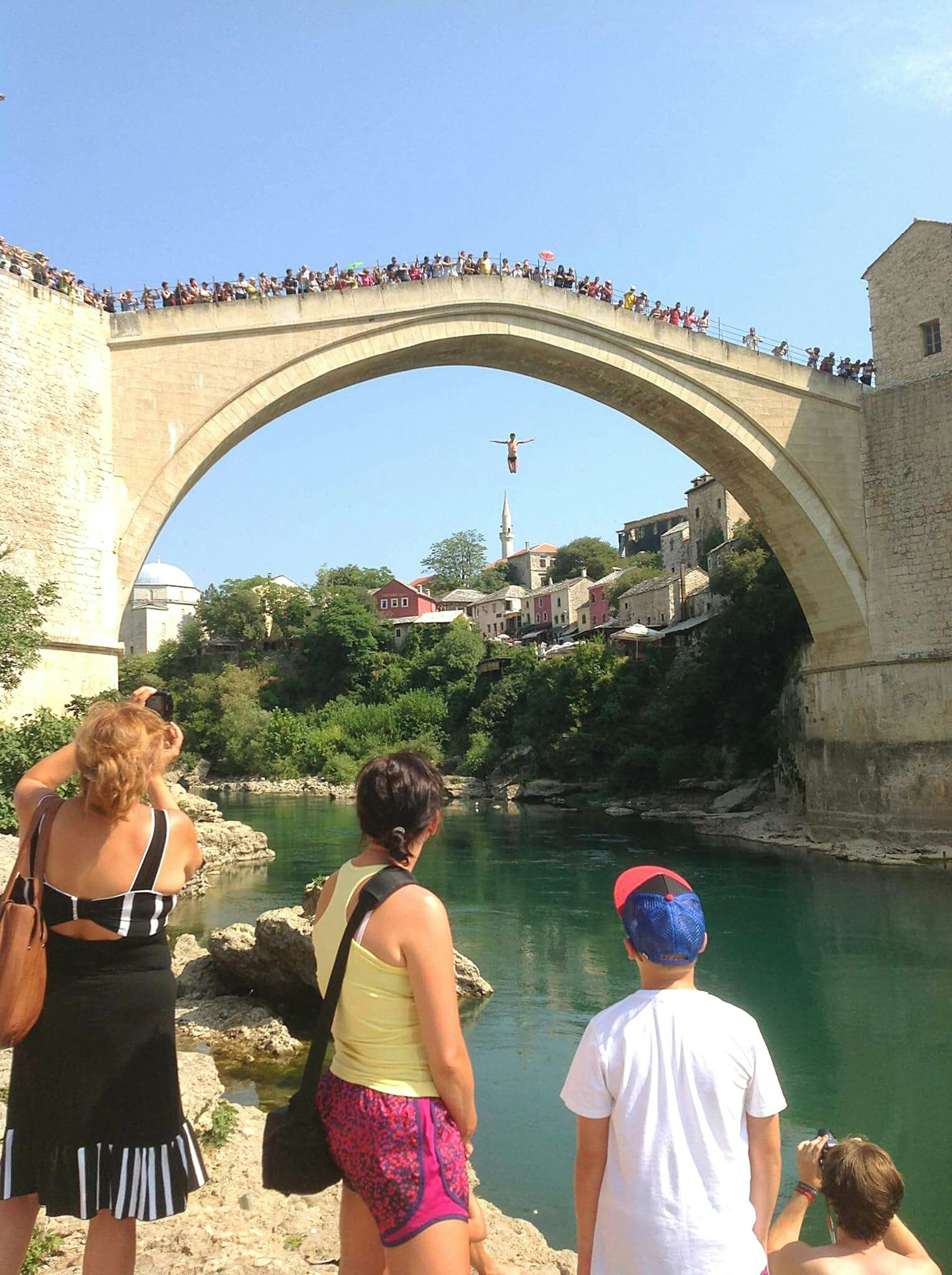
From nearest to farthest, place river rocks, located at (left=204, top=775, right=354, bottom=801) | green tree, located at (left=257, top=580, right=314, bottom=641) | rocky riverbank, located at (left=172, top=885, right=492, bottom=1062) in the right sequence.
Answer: rocky riverbank, located at (left=172, top=885, right=492, bottom=1062) < river rocks, located at (left=204, top=775, right=354, bottom=801) < green tree, located at (left=257, top=580, right=314, bottom=641)

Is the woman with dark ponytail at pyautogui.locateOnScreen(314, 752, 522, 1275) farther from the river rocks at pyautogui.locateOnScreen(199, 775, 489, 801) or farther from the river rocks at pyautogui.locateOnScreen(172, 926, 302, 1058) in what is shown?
the river rocks at pyautogui.locateOnScreen(199, 775, 489, 801)

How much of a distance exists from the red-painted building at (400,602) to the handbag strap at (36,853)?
41.9 meters

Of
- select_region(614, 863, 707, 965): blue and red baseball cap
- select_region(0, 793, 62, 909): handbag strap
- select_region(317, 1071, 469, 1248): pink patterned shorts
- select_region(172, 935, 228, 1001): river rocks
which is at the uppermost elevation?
select_region(0, 793, 62, 909): handbag strap

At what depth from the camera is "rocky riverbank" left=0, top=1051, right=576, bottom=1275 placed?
7.66 ft

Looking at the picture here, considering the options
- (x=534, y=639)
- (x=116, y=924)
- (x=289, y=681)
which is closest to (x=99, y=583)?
(x=116, y=924)

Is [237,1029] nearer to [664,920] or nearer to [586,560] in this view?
[664,920]

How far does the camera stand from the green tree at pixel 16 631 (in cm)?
817

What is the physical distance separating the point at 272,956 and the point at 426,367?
8960mm

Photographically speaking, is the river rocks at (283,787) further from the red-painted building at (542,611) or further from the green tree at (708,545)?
the red-painted building at (542,611)

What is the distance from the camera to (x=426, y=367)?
43.5 ft

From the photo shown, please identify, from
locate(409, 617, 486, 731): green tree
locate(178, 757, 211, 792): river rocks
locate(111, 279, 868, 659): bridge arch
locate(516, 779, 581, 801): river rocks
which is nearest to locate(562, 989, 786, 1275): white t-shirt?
locate(111, 279, 868, 659): bridge arch

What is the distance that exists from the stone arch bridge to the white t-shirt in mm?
8564

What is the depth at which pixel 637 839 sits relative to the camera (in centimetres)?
1569

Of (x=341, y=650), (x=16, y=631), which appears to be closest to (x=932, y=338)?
(x=16, y=631)
